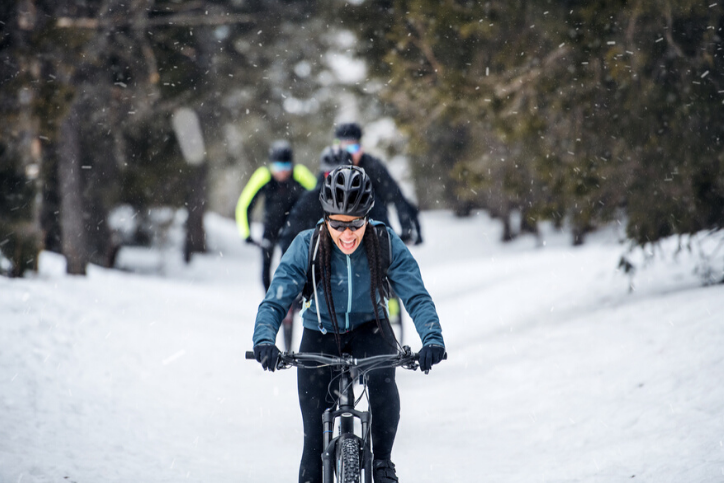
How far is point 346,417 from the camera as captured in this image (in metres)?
3.23

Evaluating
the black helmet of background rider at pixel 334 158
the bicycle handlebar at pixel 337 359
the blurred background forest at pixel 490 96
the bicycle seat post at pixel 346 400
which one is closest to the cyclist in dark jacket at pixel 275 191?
the black helmet of background rider at pixel 334 158

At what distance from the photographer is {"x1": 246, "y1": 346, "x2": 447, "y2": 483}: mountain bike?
121 inches

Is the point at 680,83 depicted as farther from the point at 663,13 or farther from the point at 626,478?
the point at 626,478

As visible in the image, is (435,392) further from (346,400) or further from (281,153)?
(346,400)

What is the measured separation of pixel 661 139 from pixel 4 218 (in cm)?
892

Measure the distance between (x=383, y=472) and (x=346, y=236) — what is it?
49.0 inches

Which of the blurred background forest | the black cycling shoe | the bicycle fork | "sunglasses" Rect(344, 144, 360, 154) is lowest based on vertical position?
the black cycling shoe

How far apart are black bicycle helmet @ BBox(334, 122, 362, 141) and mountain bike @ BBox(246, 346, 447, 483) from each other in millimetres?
3748

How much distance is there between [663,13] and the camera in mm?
7426

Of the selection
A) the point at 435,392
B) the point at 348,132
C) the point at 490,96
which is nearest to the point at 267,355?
the point at 348,132

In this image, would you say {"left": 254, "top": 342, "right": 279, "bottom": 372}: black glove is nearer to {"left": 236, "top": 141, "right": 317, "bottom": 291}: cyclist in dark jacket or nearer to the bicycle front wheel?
the bicycle front wheel

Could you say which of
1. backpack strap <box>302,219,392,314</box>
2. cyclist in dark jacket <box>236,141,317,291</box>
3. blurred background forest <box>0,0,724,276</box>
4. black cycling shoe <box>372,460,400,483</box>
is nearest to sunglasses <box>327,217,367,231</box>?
backpack strap <box>302,219,392,314</box>

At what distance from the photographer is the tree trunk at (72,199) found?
41.4 feet

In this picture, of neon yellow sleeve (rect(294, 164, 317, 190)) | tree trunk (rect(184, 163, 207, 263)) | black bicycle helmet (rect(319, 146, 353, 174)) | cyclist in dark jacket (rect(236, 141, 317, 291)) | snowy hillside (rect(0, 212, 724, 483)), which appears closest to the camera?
snowy hillside (rect(0, 212, 724, 483))
